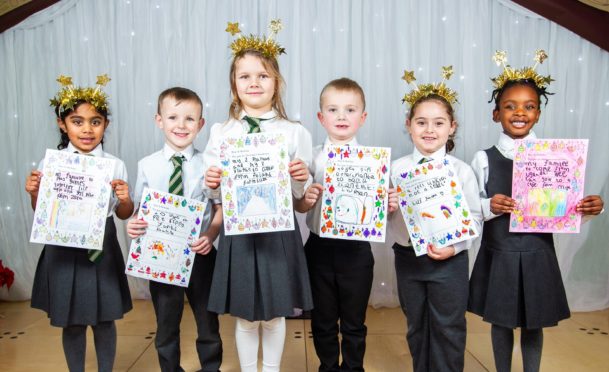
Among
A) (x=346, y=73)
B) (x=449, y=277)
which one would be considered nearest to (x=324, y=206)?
(x=449, y=277)

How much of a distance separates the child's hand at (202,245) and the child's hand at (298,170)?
0.48 meters

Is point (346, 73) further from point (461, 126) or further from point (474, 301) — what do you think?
point (474, 301)

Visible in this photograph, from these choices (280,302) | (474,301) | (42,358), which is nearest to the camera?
(280,302)

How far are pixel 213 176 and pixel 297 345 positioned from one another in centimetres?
128

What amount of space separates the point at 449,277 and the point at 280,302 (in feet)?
Answer: 2.21

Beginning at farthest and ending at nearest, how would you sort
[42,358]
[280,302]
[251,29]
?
[251,29] < [42,358] < [280,302]

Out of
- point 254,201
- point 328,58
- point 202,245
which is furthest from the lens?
point 328,58

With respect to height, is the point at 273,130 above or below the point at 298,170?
above

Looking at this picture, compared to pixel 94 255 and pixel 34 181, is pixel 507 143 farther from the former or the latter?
pixel 34 181

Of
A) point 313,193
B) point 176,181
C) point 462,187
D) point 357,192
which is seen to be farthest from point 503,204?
point 176,181

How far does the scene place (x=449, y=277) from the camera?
7.00 ft

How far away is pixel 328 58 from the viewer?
11.5 ft

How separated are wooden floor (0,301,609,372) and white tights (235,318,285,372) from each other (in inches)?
17.6

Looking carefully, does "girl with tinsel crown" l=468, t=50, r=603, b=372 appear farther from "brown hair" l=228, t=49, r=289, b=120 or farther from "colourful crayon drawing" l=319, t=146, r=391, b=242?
"brown hair" l=228, t=49, r=289, b=120
